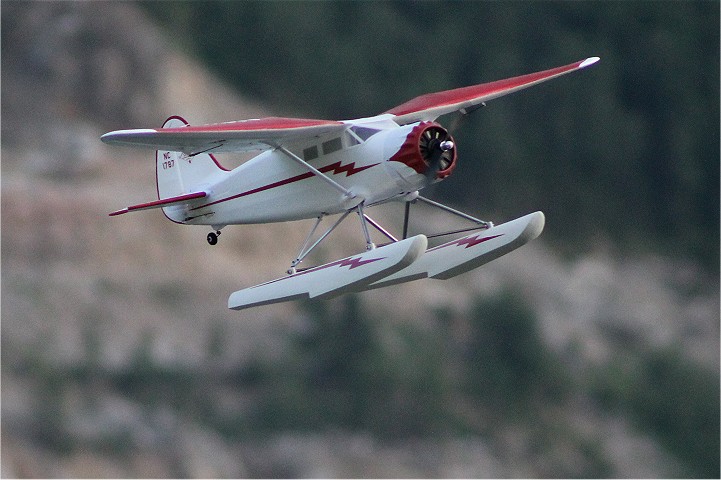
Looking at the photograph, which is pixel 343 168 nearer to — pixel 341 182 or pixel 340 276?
pixel 341 182

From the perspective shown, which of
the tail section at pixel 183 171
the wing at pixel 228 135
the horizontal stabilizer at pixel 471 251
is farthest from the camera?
the tail section at pixel 183 171

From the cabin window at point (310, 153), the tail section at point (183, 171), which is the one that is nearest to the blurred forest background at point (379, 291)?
the tail section at point (183, 171)

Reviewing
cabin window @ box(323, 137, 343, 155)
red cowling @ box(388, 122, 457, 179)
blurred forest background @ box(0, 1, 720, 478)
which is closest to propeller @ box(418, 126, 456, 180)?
red cowling @ box(388, 122, 457, 179)

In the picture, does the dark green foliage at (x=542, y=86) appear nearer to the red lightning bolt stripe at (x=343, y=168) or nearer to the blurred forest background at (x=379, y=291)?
the blurred forest background at (x=379, y=291)

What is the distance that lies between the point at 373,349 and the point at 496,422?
376cm

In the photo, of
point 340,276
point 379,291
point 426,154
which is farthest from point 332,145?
point 379,291

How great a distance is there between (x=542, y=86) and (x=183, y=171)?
3857cm

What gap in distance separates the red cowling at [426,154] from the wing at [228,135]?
2.75 feet

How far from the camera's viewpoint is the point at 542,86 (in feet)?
189

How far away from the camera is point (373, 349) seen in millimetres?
45844

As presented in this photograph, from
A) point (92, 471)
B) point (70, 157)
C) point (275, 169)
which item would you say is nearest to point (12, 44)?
point (70, 157)

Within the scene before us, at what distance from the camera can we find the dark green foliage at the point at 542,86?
174 ft

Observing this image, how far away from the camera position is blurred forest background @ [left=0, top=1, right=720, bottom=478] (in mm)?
42156

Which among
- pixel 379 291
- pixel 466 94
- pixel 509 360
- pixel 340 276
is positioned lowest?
pixel 509 360
